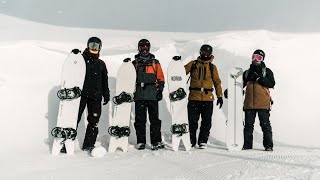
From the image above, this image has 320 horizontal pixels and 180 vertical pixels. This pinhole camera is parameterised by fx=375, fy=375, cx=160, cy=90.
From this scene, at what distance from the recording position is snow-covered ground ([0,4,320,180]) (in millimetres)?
5043

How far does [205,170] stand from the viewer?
199 inches

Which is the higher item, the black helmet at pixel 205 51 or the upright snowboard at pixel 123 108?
the black helmet at pixel 205 51

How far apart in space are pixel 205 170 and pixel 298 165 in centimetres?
134

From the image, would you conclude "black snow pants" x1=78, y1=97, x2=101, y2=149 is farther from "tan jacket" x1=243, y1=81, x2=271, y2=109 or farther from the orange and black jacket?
"tan jacket" x1=243, y1=81, x2=271, y2=109

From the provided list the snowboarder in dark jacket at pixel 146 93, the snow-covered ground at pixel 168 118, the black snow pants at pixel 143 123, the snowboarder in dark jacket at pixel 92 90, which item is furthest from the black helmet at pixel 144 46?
the snow-covered ground at pixel 168 118

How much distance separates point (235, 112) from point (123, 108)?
2270 mm

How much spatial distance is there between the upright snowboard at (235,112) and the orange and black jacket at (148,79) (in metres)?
1.50

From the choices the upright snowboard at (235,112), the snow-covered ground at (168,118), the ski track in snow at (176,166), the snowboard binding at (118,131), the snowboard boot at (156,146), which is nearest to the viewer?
the ski track in snow at (176,166)

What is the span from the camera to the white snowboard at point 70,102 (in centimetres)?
659

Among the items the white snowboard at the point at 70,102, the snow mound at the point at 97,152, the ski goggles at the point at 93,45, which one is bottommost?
the snow mound at the point at 97,152

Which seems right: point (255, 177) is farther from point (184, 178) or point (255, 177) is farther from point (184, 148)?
point (184, 148)

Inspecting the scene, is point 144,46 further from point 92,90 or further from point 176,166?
point 176,166

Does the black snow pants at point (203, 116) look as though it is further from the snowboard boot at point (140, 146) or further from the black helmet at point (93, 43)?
the black helmet at point (93, 43)

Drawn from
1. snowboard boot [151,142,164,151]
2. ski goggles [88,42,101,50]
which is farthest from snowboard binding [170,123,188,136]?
ski goggles [88,42,101,50]
